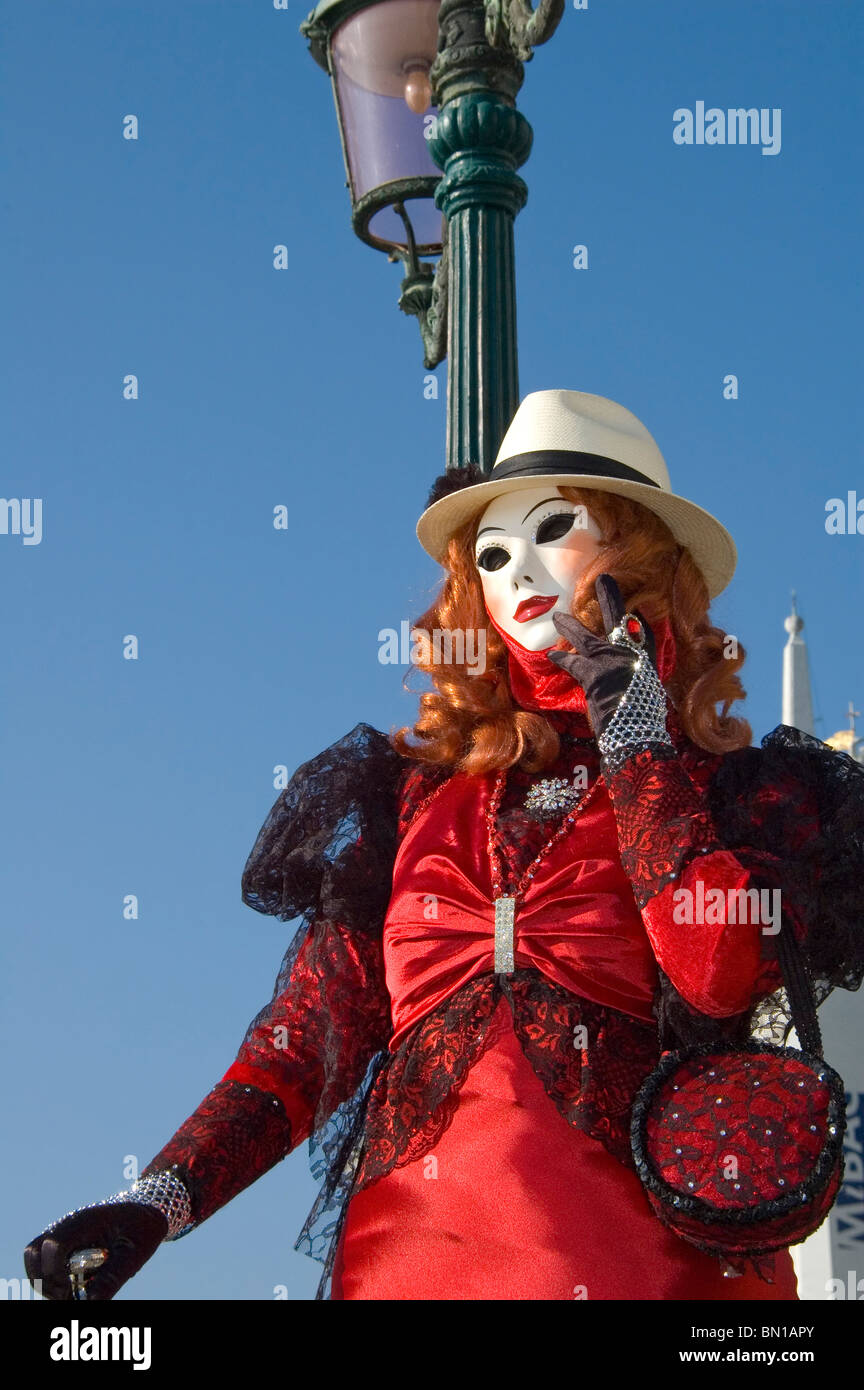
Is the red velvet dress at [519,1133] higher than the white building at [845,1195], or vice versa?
the red velvet dress at [519,1133]

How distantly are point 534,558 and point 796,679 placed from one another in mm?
26369

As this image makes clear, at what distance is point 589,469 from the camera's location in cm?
433

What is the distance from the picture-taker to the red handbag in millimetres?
3449

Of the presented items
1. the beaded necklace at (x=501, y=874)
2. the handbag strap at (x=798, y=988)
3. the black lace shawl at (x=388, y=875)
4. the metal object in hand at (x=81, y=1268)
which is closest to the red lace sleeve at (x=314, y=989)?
→ the black lace shawl at (x=388, y=875)

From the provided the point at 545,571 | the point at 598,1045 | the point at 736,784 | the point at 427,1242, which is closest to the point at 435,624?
the point at 545,571

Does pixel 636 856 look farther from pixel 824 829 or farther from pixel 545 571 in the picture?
pixel 545 571

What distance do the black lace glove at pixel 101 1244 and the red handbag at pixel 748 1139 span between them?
912 millimetres

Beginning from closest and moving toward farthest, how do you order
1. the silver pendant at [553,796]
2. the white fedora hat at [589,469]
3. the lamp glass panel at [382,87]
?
the silver pendant at [553,796] → the white fedora hat at [589,469] → the lamp glass panel at [382,87]

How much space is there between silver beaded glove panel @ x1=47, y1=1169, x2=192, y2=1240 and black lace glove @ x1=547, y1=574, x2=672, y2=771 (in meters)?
1.15

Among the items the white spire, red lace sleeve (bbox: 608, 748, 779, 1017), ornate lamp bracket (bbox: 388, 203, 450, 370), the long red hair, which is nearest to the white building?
ornate lamp bracket (bbox: 388, 203, 450, 370)

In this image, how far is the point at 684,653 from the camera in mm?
4332

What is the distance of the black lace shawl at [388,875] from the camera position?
12.6ft

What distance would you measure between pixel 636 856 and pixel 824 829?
0.43m

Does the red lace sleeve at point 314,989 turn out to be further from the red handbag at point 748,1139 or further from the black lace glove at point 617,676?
the red handbag at point 748,1139
